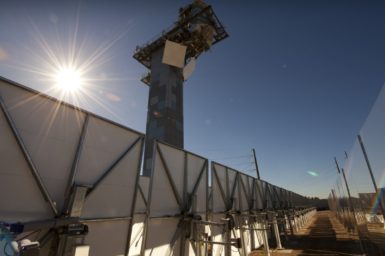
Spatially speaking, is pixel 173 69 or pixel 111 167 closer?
pixel 111 167

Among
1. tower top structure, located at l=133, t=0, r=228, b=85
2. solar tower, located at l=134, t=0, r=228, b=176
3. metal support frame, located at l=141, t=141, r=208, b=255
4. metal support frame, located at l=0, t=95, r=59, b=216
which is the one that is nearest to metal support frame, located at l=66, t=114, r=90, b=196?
metal support frame, located at l=0, t=95, r=59, b=216

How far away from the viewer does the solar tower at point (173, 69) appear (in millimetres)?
18594

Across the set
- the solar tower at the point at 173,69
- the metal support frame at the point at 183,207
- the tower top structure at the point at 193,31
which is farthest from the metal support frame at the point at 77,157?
the tower top structure at the point at 193,31

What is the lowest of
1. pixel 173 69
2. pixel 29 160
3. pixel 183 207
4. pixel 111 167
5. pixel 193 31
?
pixel 183 207

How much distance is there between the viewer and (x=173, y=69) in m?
21.5

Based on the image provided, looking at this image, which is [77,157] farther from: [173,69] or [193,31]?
[193,31]

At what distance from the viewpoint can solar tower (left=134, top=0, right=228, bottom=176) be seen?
18594 millimetres

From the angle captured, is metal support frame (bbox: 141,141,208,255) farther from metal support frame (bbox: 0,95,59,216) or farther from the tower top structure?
the tower top structure

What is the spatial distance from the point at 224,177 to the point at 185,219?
5.26 m

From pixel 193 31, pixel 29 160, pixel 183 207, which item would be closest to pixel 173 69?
pixel 193 31

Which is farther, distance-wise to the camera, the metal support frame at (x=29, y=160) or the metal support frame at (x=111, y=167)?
the metal support frame at (x=111, y=167)

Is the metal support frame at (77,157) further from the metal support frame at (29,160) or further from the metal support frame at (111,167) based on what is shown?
the metal support frame at (111,167)

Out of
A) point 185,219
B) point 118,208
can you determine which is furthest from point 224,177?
point 118,208

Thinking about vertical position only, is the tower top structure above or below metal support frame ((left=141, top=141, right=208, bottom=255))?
above
